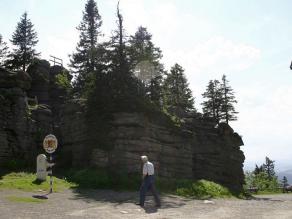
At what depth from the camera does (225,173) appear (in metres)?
39.8

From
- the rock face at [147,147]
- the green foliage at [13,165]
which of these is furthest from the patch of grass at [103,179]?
the green foliage at [13,165]

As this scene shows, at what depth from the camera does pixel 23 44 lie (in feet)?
208

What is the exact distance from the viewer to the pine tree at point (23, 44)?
59.1 meters

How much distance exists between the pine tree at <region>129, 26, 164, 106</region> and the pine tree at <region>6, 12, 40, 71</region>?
107 ft

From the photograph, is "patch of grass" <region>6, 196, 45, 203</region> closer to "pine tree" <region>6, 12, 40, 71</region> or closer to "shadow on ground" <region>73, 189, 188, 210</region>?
"shadow on ground" <region>73, 189, 188, 210</region>

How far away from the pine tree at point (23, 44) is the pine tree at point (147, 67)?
3248 cm

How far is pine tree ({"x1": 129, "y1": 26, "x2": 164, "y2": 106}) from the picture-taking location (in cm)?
2956

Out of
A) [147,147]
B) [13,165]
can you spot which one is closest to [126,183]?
[147,147]

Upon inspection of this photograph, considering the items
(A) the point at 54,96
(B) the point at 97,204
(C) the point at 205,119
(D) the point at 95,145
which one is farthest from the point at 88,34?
(B) the point at 97,204

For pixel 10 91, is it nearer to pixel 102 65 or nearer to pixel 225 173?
pixel 102 65

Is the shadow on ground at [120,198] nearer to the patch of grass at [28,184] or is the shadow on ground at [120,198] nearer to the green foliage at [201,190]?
the patch of grass at [28,184]

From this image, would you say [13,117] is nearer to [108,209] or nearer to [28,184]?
[28,184]

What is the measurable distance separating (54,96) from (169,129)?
2362cm

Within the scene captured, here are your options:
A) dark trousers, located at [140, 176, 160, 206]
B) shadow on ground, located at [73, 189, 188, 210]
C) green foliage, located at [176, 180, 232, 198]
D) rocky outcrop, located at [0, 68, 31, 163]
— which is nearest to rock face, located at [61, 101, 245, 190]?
rocky outcrop, located at [0, 68, 31, 163]
